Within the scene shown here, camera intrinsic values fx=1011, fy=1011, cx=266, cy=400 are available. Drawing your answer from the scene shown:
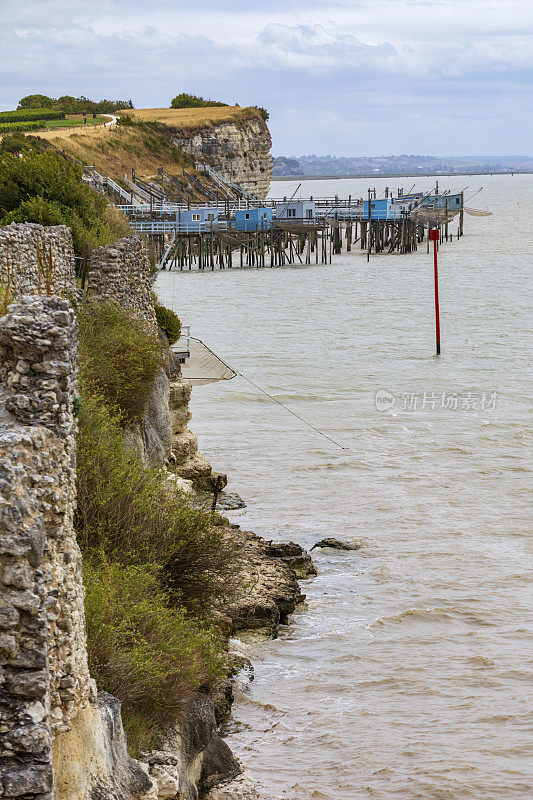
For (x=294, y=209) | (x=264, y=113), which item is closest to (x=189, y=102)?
(x=264, y=113)

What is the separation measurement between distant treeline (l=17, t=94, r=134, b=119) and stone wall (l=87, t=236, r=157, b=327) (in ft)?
305

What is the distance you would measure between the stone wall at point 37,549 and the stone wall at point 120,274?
808 cm

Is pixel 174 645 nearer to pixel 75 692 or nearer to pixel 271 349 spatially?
pixel 75 692

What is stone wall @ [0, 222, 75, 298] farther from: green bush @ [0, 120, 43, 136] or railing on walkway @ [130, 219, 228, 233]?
green bush @ [0, 120, 43, 136]

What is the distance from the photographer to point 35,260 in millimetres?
14453

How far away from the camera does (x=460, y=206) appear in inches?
3403

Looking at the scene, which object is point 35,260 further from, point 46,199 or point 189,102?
point 189,102

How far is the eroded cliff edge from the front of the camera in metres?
4.79

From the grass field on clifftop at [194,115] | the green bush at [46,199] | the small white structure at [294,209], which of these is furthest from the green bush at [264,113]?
the green bush at [46,199]

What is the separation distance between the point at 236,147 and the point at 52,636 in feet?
317

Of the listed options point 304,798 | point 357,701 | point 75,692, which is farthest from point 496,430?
point 75,692

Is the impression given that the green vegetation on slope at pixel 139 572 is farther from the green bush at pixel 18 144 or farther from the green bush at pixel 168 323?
the green bush at pixel 18 144

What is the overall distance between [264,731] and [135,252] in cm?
822

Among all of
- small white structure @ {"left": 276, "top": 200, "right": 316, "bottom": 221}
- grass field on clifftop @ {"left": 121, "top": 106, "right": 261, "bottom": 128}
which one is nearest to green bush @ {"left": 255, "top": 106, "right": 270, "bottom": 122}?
grass field on clifftop @ {"left": 121, "top": 106, "right": 261, "bottom": 128}
